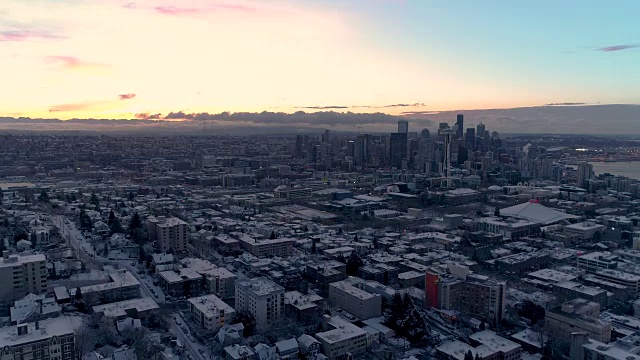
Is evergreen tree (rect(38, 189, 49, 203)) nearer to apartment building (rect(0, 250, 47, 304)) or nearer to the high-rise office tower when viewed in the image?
apartment building (rect(0, 250, 47, 304))

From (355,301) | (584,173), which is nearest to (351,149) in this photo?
(584,173)

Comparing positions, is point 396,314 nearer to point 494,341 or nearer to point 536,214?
point 494,341

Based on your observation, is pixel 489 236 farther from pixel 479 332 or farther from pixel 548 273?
pixel 479 332

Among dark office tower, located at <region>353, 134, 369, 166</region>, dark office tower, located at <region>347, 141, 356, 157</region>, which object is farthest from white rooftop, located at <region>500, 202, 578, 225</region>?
dark office tower, located at <region>347, 141, 356, 157</region>

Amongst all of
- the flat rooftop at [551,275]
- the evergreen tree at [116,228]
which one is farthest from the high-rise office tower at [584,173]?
the evergreen tree at [116,228]

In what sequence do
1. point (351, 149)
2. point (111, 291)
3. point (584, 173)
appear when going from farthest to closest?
point (351, 149) < point (584, 173) < point (111, 291)

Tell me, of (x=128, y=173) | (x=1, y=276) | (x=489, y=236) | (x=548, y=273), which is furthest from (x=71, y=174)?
(x=548, y=273)

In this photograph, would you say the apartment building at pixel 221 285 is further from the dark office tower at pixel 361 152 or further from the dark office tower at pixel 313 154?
the dark office tower at pixel 313 154
